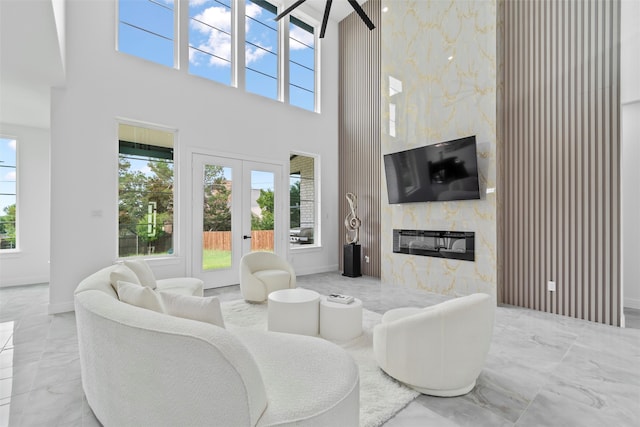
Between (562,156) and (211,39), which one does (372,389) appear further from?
(211,39)

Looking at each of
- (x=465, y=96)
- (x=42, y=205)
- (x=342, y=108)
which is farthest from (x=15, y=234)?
(x=465, y=96)

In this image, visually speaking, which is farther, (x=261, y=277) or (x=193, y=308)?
(x=261, y=277)

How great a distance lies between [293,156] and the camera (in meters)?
6.43

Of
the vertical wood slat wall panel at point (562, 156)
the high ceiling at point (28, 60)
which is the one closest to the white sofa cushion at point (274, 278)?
the vertical wood slat wall panel at point (562, 156)

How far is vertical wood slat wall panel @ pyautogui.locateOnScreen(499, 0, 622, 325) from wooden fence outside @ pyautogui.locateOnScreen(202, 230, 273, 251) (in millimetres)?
3878

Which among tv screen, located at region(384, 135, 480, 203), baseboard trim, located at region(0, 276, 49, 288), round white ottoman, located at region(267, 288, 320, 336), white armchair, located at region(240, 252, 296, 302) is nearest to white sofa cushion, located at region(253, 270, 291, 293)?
white armchair, located at region(240, 252, 296, 302)

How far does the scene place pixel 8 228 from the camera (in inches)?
211

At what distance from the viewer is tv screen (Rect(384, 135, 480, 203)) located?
14.2 feet

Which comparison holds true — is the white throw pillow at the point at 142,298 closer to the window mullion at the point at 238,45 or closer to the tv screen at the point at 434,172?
the tv screen at the point at 434,172

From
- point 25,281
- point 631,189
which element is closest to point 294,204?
point 25,281

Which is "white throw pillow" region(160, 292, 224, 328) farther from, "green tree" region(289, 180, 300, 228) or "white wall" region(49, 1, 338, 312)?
"green tree" region(289, 180, 300, 228)

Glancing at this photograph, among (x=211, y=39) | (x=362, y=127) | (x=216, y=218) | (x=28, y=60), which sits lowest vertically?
(x=216, y=218)

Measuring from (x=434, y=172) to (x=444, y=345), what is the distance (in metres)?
3.32

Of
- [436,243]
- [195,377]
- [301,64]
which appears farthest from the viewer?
[301,64]
